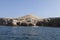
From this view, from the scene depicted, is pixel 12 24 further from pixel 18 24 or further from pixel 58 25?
pixel 58 25

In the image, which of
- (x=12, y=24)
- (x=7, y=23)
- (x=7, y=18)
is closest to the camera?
(x=12, y=24)

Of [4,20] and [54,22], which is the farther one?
[4,20]

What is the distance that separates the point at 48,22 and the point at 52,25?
178 inches

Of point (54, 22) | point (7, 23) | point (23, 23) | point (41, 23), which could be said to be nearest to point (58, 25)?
point (54, 22)

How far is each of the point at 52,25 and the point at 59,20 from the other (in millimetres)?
4946

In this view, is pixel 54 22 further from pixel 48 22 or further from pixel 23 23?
pixel 23 23

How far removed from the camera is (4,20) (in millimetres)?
131000

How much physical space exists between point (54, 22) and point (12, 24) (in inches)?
943

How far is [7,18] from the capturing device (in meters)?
134

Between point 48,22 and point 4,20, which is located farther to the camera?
point 4,20

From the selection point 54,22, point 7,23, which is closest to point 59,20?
point 54,22

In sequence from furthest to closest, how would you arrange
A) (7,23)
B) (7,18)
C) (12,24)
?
(7,18) → (7,23) → (12,24)

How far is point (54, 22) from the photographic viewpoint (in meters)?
117

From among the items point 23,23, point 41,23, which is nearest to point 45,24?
point 41,23
